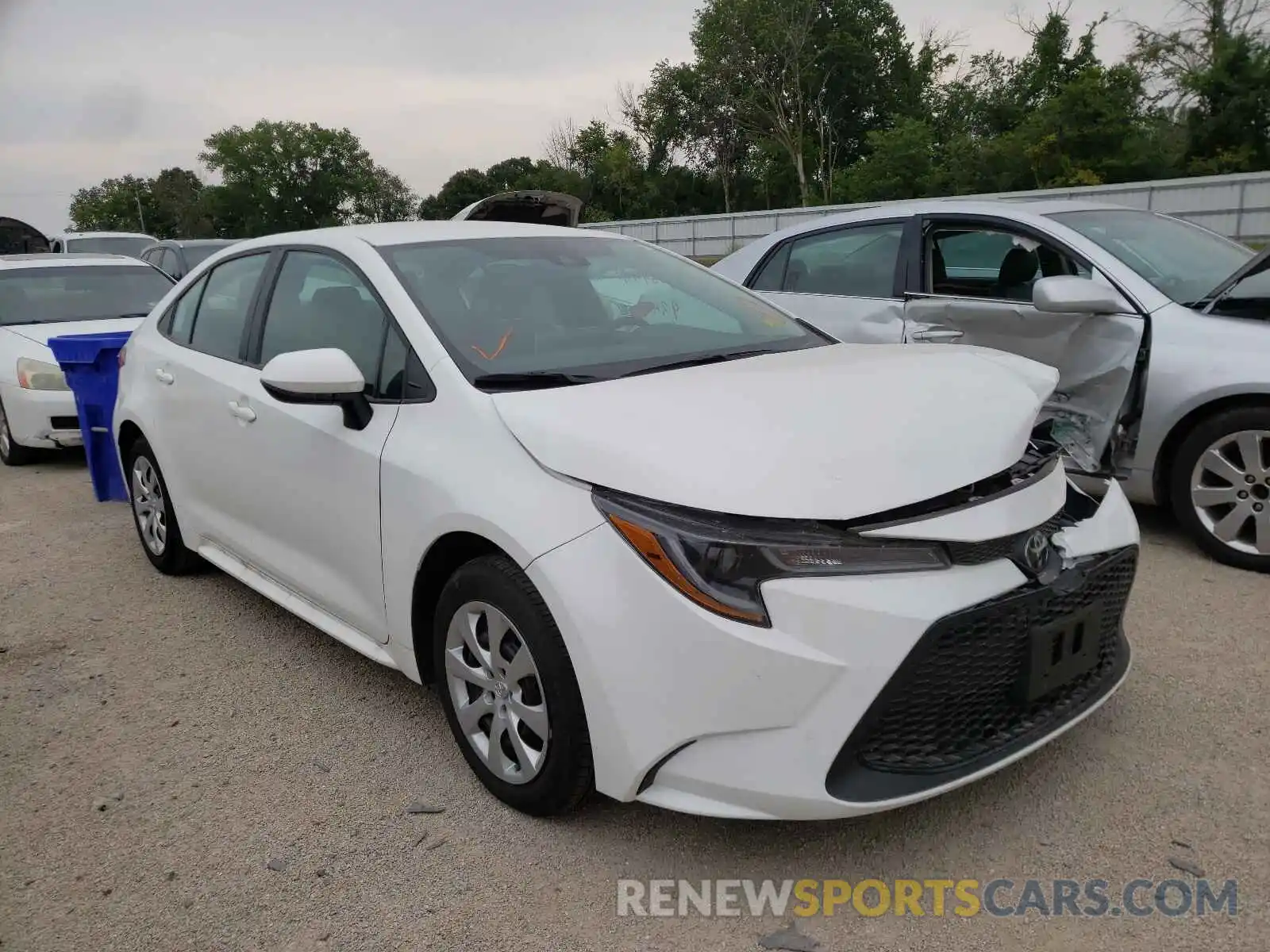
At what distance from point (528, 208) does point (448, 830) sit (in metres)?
6.36

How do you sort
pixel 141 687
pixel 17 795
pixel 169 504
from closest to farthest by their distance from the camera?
pixel 17 795, pixel 141 687, pixel 169 504

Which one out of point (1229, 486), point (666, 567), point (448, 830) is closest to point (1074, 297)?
point (1229, 486)

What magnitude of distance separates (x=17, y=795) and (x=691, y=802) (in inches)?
80.1

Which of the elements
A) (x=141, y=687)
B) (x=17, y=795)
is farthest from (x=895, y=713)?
(x=141, y=687)

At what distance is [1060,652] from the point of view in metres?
2.28

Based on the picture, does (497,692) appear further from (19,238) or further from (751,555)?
(19,238)

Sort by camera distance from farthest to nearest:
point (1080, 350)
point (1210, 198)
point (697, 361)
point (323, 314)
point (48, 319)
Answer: point (1210, 198)
point (48, 319)
point (1080, 350)
point (323, 314)
point (697, 361)

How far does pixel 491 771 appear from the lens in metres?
2.63

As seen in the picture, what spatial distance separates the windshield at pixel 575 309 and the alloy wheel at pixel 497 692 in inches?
26.7

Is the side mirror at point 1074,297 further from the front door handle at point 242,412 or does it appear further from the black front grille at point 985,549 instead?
the front door handle at point 242,412

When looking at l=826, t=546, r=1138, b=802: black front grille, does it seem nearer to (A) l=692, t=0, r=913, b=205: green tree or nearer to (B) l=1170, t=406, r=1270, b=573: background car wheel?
(B) l=1170, t=406, r=1270, b=573: background car wheel

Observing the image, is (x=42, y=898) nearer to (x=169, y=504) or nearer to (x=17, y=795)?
(x=17, y=795)

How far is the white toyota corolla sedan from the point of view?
2066 mm

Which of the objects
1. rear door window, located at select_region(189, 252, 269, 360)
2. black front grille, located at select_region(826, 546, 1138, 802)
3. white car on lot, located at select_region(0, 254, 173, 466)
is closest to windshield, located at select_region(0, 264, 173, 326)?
white car on lot, located at select_region(0, 254, 173, 466)
